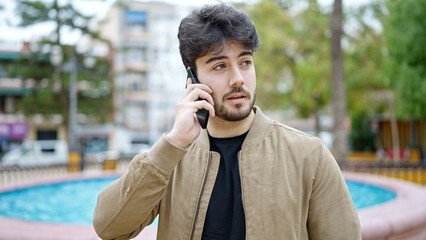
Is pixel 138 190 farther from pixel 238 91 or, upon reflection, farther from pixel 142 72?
pixel 142 72

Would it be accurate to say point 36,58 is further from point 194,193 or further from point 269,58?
point 194,193

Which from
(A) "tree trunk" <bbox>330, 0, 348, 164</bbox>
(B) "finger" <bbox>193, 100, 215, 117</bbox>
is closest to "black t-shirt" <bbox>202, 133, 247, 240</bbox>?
Result: (B) "finger" <bbox>193, 100, 215, 117</bbox>

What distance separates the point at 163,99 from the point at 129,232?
39295mm

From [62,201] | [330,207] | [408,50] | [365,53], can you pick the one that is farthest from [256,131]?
[365,53]

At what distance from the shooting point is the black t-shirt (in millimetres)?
1821

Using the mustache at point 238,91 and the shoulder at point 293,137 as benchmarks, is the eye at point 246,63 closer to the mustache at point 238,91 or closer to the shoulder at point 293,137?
the mustache at point 238,91

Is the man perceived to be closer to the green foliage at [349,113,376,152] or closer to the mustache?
the mustache

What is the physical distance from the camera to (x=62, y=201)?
321 inches

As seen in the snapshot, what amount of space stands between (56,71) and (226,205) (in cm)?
2391

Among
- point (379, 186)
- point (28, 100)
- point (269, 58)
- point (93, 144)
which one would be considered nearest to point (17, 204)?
point (379, 186)

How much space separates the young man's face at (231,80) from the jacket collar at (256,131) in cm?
10

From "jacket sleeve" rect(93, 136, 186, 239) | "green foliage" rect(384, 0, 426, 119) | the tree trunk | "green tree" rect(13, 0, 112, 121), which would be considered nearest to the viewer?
"jacket sleeve" rect(93, 136, 186, 239)

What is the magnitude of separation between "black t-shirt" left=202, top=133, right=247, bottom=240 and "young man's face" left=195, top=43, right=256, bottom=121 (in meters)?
0.20

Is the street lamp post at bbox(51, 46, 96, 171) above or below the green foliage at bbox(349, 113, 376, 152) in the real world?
above
